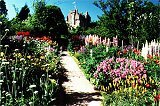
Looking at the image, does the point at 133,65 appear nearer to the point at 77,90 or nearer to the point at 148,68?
the point at 148,68

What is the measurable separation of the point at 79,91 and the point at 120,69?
162 cm

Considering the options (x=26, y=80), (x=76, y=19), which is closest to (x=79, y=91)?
(x=26, y=80)

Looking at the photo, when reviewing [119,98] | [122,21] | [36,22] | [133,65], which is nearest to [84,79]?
[133,65]

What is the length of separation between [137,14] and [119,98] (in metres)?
19.4

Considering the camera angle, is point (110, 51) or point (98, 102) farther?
point (110, 51)

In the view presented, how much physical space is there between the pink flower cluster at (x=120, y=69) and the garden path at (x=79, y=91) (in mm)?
753

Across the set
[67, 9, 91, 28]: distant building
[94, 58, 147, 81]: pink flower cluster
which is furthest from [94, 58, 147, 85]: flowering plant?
[67, 9, 91, 28]: distant building

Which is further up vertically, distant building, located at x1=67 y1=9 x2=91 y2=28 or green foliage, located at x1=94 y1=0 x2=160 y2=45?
distant building, located at x1=67 y1=9 x2=91 y2=28

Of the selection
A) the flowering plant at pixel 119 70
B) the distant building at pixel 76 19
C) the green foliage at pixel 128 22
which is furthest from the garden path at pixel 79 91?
the distant building at pixel 76 19

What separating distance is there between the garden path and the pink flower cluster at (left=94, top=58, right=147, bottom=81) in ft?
2.47

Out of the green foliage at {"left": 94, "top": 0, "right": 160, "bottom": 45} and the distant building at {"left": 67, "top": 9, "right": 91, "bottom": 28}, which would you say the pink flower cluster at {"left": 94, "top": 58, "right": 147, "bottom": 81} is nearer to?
the green foliage at {"left": 94, "top": 0, "right": 160, "bottom": 45}

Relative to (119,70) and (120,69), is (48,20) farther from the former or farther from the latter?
(119,70)

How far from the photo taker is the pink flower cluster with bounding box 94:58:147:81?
1080cm

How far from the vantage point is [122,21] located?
26.4 m
